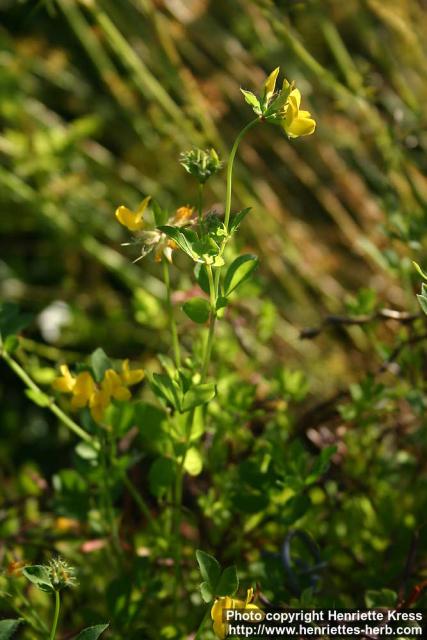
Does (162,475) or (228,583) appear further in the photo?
(162,475)

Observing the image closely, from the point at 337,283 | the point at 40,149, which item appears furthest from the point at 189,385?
the point at 337,283

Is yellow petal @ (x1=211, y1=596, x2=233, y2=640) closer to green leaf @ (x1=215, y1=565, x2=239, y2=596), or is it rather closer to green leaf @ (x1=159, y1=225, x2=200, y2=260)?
green leaf @ (x1=215, y1=565, x2=239, y2=596)

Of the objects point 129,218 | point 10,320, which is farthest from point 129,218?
point 10,320

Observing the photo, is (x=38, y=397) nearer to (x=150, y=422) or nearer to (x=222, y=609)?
(x=150, y=422)

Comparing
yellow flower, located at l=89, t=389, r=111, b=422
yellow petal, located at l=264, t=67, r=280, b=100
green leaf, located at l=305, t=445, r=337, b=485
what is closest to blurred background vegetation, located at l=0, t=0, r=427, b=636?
green leaf, located at l=305, t=445, r=337, b=485

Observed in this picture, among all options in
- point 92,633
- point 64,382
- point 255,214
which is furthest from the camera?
point 255,214

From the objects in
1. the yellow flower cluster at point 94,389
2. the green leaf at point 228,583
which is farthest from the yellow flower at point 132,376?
the green leaf at point 228,583
